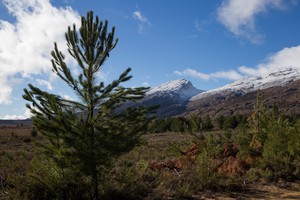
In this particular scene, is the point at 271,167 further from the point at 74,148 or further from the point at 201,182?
the point at 74,148

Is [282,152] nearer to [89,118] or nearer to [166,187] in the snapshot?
[166,187]

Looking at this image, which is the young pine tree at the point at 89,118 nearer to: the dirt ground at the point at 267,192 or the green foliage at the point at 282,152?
the dirt ground at the point at 267,192

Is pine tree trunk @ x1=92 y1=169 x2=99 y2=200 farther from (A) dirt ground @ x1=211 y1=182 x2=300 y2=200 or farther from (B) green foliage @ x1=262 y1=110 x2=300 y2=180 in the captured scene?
(B) green foliage @ x1=262 y1=110 x2=300 y2=180

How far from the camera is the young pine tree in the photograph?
762 centimetres

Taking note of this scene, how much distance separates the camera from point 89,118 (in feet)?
27.3

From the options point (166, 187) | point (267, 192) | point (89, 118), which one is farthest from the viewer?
point (267, 192)

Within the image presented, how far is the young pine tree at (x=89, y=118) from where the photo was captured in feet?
25.0

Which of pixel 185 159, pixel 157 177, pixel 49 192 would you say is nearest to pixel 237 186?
pixel 157 177

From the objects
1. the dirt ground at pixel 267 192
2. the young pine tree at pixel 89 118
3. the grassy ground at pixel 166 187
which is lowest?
the dirt ground at pixel 267 192

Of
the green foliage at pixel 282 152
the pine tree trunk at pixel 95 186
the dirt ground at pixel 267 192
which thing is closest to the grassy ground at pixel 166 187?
the dirt ground at pixel 267 192

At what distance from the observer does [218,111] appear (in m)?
197

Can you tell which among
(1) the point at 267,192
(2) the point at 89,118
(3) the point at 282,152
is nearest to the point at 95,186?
(2) the point at 89,118

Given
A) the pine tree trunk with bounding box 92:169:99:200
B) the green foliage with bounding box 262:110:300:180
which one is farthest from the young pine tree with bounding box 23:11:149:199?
the green foliage with bounding box 262:110:300:180

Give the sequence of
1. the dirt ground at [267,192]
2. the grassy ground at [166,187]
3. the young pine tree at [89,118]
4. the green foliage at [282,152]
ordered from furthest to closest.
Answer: the green foliage at [282,152] < the dirt ground at [267,192] < the grassy ground at [166,187] < the young pine tree at [89,118]
